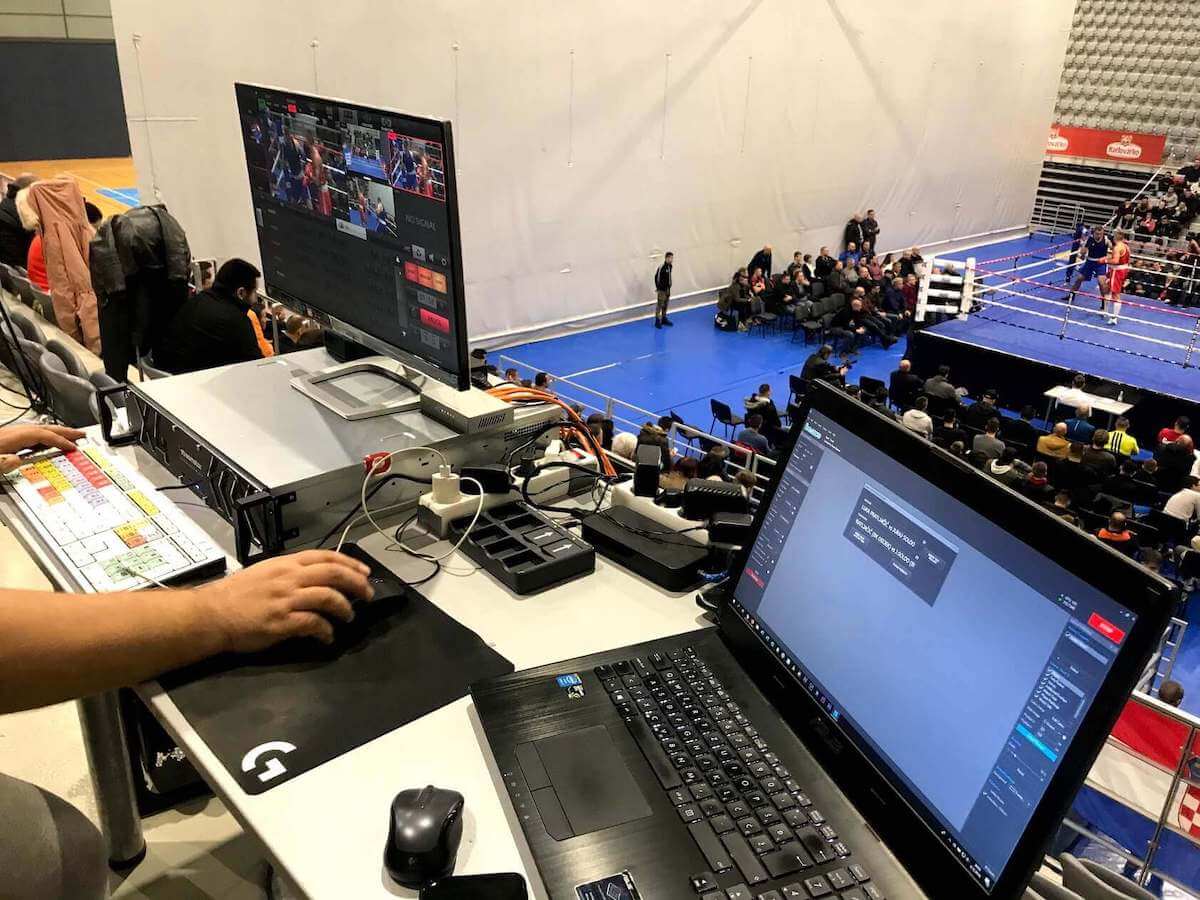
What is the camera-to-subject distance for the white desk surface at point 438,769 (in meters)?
1.02

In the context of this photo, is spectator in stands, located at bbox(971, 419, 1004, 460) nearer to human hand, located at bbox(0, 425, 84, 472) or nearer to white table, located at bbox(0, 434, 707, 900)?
white table, located at bbox(0, 434, 707, 900)

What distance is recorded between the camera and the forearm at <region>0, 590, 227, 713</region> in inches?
40.5

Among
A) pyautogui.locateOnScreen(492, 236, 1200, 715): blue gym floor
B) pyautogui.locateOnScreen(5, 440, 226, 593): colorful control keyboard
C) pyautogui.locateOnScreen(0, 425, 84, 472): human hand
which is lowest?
pyautogui.locateOnScreen(492, 236, 1200, 715): blue gym floor

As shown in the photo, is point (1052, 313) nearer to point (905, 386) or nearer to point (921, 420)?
point (905, 386)

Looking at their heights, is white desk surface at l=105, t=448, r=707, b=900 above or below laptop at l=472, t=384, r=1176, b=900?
below

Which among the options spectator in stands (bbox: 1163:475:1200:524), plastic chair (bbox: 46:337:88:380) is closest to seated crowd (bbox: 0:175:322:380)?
plastic chair (bbox: 46:337:88:380)

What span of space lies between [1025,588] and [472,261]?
959 cm

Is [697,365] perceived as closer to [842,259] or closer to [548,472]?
[842,259]

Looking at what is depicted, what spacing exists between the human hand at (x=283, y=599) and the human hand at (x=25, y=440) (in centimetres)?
80

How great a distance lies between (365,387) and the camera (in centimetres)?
208

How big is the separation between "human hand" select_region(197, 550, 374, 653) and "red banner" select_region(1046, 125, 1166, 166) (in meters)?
21.2

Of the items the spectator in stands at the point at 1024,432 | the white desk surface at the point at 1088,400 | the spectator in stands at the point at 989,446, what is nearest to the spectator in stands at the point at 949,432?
the spectator in stands at the point at 989,446

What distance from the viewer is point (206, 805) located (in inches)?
86.1

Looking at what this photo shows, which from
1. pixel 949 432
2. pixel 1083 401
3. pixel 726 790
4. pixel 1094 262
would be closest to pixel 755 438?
pixel 949 432
